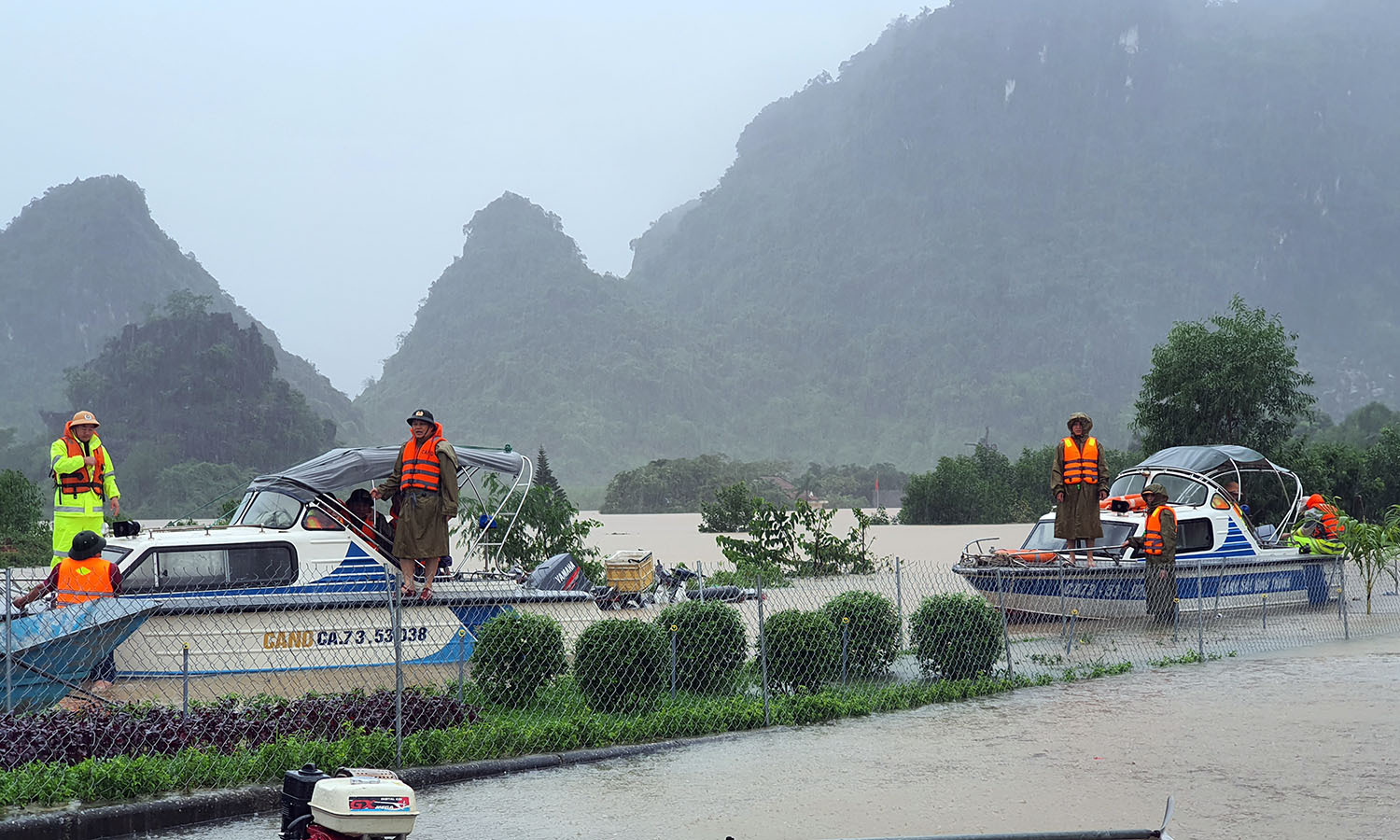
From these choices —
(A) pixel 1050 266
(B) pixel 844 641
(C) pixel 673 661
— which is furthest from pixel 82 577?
(A) pixel 1050 266

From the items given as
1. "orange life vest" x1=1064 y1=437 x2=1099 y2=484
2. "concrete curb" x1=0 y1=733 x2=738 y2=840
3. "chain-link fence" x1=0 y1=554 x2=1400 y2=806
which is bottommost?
"concrete curb" x1=0 y1=733 x2=738 y2=840

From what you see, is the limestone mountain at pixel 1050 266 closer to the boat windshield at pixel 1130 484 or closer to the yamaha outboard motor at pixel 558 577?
the boat windshield at pixel 1130 484

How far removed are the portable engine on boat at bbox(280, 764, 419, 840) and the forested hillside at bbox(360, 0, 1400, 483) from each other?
12698 centimetres

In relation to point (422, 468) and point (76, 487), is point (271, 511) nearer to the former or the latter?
point (422, 468)

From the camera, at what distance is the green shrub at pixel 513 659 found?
10.1m

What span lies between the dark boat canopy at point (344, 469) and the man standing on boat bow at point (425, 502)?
107cm

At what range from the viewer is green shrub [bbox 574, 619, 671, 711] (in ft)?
32.2

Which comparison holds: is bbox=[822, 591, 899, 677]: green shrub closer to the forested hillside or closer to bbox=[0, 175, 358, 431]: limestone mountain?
the forested hillside

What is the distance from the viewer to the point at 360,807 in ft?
16.4

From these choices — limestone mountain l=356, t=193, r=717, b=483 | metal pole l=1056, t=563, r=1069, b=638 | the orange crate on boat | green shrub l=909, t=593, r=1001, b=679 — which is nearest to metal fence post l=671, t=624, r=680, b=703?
green shrub l=909, t=593, r=1001, b=679

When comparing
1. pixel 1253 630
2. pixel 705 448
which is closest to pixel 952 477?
pixel 1253 630

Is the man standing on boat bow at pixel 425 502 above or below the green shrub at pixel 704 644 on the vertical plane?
above

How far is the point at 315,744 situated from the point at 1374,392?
563ft

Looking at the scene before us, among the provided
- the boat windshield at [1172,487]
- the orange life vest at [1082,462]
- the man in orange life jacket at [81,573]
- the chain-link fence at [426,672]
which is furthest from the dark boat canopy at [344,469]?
the boat windshield at [1172,487]
